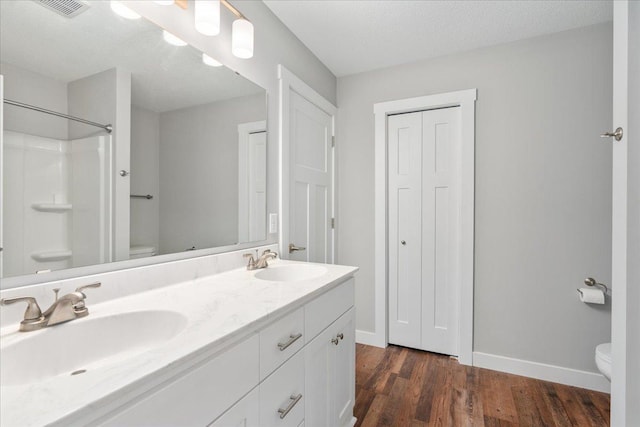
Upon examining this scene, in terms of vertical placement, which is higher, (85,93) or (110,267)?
(85,93)

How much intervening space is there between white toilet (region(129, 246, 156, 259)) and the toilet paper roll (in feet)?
8.02

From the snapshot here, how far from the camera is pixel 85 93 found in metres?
0.97

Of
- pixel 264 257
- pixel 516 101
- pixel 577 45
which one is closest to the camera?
pixel 264 257

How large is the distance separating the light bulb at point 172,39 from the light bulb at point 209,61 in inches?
4.3

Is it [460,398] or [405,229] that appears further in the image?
[405,229]

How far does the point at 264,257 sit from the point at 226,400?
34.0 inches

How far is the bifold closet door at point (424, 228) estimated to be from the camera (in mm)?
2389

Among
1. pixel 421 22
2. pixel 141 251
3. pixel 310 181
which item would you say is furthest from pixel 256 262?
pixel 421 22

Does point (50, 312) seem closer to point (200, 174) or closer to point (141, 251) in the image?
point (141, 251)

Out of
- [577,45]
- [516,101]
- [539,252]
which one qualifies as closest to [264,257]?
[539,252]

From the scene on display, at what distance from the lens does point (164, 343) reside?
0.69m

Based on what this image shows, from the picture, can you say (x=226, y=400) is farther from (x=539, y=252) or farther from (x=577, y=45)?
(x=577, y=45)

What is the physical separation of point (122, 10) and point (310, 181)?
57.0 inches

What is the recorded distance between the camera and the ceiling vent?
2.93 feet
